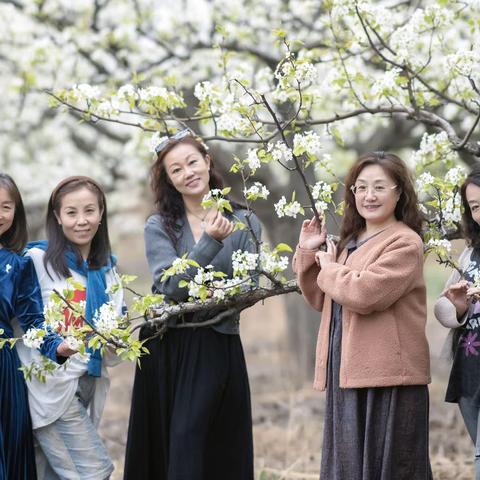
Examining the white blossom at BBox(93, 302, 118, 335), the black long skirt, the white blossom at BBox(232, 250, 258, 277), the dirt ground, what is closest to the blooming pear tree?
the white blossom at BBox(232, 250, 258, 277)

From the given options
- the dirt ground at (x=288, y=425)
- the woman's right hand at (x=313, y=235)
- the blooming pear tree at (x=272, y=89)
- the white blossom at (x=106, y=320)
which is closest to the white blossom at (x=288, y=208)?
the blooming pear tree at (x=272, y=89)

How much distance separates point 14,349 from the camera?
416cm

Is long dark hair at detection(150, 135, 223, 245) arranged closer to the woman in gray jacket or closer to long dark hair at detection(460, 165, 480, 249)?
the woman in gray jacket

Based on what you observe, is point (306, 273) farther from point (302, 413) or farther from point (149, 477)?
point (302, 413)

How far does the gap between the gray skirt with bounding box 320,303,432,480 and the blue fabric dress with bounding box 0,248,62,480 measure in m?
1.32

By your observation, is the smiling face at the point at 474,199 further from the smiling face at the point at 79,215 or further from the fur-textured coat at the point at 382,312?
the smiling face at the point at 79,215

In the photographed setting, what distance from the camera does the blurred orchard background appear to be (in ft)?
14.7

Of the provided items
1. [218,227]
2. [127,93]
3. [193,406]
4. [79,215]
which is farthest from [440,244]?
[127,93]

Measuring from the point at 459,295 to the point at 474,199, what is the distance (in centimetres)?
41

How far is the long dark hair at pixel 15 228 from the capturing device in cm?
419

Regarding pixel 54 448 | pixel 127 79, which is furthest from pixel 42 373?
pixel 127 79

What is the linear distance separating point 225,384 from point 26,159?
29.2ft

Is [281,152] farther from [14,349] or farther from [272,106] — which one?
[272,106]

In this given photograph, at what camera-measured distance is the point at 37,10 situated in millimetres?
7664
